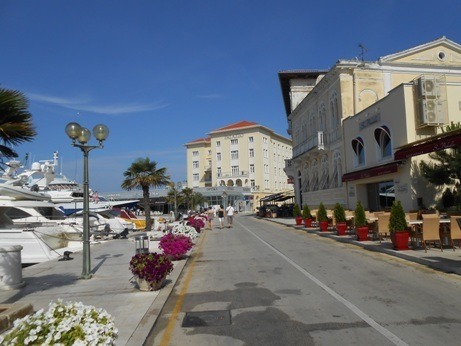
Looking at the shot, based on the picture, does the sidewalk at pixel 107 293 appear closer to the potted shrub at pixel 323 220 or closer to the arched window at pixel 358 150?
the potted shrub at pixel 323 220

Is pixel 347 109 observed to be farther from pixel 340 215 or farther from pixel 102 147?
pixel 102 147

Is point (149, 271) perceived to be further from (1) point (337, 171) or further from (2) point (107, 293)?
(1) point (337, 171)

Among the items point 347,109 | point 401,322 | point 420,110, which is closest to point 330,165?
point 347,109

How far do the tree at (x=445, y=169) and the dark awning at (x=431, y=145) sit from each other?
1.35 metres

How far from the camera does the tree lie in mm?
20297

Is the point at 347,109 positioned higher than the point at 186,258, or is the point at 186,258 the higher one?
the point at 347,109

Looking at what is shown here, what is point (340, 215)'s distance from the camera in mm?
21719

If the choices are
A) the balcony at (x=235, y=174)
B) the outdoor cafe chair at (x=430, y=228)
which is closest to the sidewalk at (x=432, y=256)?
the outdoor cafe chair at (x=430, y=228)

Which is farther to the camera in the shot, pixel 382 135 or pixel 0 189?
pixel 382 135

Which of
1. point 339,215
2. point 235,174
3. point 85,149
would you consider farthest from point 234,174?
point 85,149

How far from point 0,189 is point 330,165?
25.9 metres

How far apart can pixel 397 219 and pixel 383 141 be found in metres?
13.9

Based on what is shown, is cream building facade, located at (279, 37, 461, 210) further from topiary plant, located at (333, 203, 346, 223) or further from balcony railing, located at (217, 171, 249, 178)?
balcony railing, located at (217, 171, 249, 178)

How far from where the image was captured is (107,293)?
348 inches
